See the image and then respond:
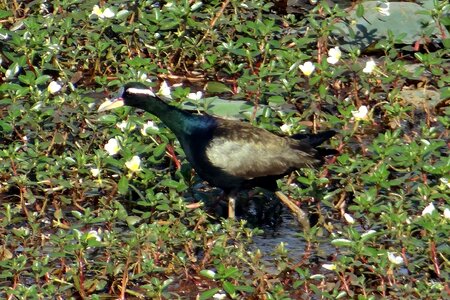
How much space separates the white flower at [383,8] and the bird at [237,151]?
274 centimetres

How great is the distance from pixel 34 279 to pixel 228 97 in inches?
135

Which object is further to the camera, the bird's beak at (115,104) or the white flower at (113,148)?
the bird's beak at (115,104)

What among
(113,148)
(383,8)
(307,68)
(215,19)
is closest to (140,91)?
(113,148)

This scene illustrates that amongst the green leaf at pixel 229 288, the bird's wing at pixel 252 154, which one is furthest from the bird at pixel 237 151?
the green leaf at pixel 229 288

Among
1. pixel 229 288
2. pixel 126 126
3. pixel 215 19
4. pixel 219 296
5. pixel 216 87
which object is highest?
pixel 229 288

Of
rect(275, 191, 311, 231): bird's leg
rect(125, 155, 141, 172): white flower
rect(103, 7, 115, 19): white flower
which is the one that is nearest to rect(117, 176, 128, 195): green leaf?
rect(125, 155, 141, 172): white flower

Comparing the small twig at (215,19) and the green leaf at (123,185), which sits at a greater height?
the green leaf at (123,185)

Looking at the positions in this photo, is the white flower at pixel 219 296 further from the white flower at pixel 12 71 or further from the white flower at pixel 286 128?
the white flower at pixel 12 71

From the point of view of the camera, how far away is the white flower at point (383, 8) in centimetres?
1071

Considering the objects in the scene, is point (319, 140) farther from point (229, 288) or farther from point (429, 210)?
point (229, 288)

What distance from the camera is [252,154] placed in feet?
26.5

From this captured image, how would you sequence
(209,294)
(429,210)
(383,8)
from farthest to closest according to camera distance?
(383,8)
(429,210)
(209,294)

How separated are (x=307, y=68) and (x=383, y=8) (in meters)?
1.69

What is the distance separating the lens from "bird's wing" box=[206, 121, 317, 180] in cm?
802
